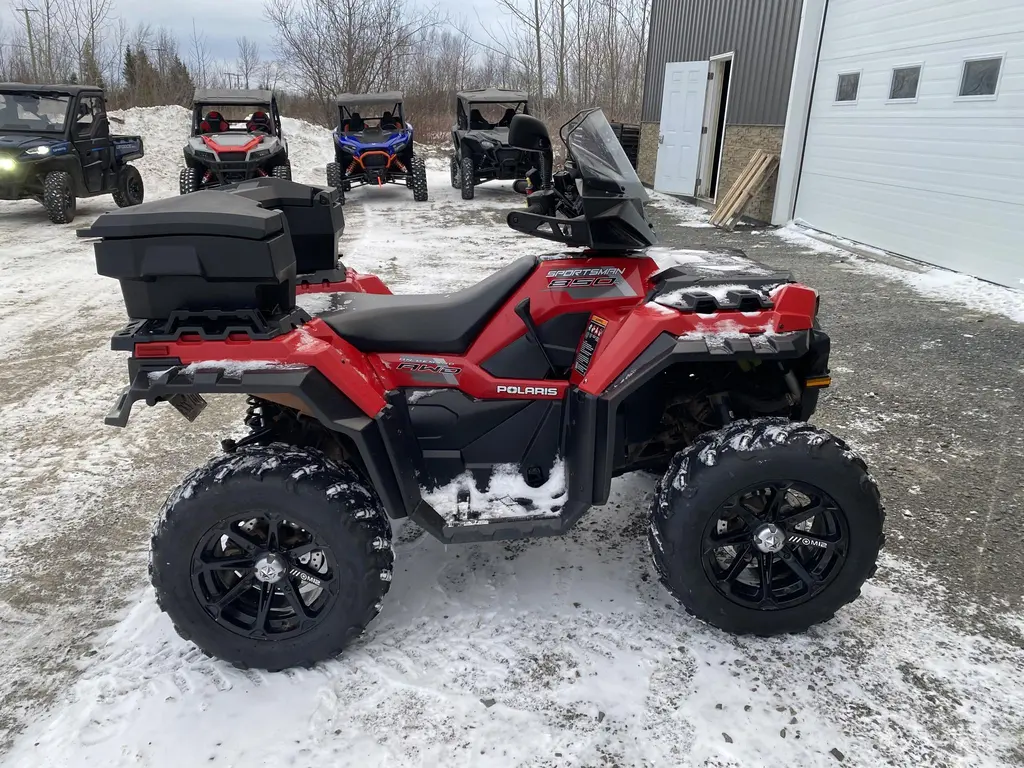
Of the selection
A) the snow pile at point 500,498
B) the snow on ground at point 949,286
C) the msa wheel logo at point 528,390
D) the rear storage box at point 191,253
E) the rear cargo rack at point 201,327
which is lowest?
the snow on ground at point 949,286

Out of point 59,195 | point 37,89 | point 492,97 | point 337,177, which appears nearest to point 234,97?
point 337,177

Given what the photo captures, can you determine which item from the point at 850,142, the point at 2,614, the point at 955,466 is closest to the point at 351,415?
the point at 2,614

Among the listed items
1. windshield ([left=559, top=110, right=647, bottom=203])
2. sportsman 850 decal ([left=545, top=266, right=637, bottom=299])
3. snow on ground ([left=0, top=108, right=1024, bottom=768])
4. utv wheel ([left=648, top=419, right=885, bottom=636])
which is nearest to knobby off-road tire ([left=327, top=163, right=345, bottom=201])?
snow on ground ([left=0, top=108, right=1024, bottom=768])

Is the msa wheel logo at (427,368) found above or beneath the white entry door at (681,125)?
beneath

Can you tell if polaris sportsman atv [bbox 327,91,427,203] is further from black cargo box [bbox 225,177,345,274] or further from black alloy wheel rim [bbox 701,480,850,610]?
black alloy wheel rim [bbox 701,480,850,610]

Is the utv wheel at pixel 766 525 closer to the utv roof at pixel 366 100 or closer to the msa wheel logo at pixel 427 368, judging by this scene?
the msa wheel logo at pixel 427 368

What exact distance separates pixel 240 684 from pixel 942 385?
479 centimetres

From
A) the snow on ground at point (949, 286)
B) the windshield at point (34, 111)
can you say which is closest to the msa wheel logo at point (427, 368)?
the snow on ground at point (949, 286)

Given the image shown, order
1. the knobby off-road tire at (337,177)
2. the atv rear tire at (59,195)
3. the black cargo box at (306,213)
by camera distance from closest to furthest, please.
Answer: the black cargo box at (306,213)
the atv rear tire at (59,195)
the knobby off-road tire at (337,177)

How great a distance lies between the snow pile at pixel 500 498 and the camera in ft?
8.34

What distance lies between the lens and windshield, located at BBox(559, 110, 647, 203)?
2.50 m

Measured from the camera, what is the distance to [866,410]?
4469mm

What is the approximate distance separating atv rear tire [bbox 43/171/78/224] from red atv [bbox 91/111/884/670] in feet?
35.0

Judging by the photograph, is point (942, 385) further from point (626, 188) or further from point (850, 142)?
point (850, 142)
